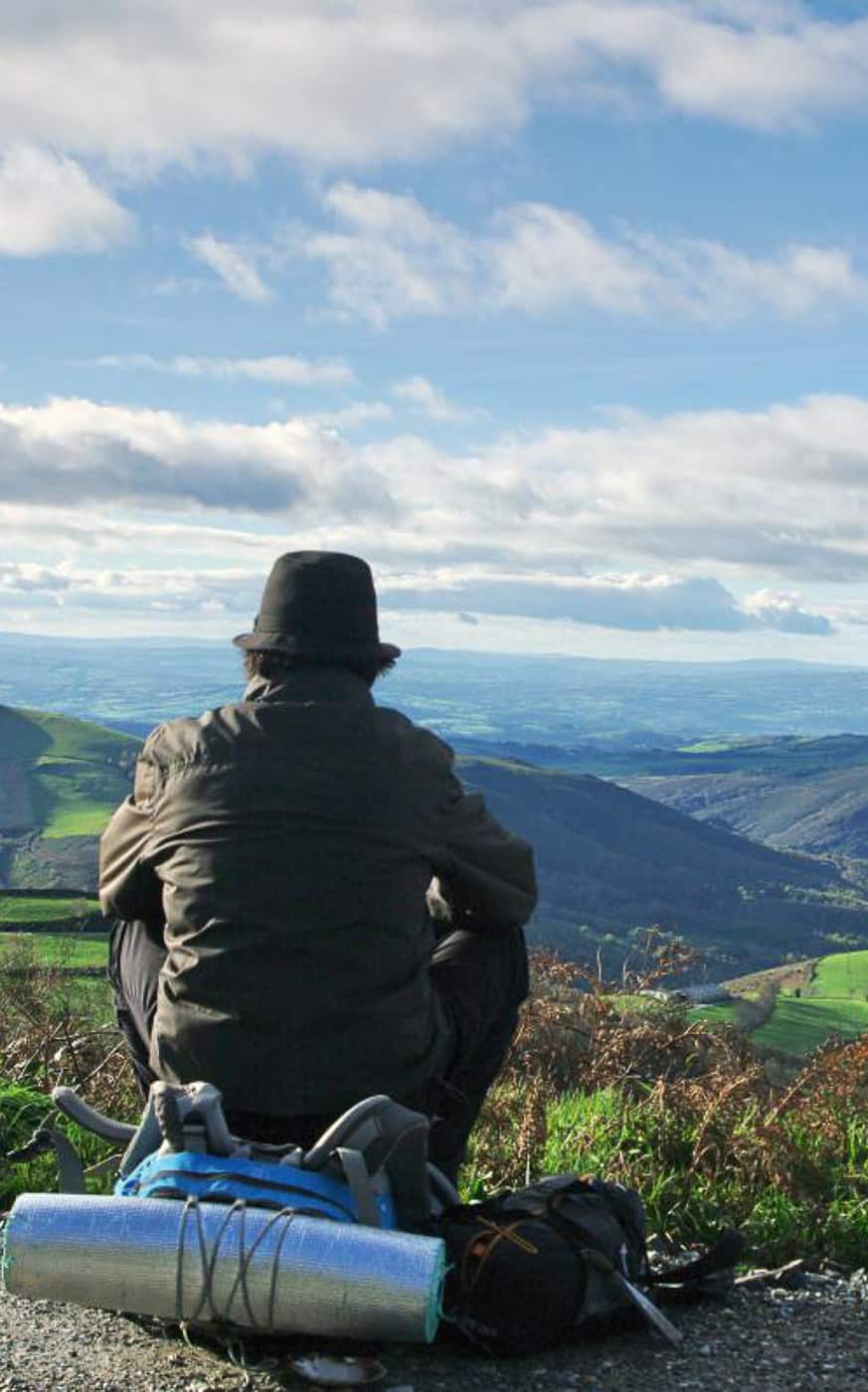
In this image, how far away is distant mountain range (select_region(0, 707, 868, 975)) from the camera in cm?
11825

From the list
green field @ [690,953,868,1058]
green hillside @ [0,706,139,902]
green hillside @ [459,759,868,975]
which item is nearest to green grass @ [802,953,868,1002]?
green field @ [690,953,868,1058]

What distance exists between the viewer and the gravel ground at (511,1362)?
4.04 metres

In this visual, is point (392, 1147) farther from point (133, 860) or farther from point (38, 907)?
point (38, 907)

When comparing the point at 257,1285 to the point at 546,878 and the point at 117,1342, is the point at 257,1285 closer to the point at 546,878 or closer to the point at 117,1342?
the point at 117,1342

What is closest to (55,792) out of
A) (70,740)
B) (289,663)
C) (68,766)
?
(68,766)

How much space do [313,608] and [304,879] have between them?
922 mm

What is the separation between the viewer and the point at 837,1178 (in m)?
6.04

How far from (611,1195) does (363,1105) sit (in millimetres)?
1122

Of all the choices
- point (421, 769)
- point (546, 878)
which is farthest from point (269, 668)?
point (546, 878)

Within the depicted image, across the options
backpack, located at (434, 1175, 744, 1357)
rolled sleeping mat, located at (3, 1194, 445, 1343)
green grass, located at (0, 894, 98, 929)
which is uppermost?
rolled sleeping mat, located at (3, 1194, 445, 1343)

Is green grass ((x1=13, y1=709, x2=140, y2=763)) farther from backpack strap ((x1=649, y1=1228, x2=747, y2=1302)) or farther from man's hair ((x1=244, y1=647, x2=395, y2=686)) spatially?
backpack strap ((x1=649, y1=1228, x2=747, y2=1302))

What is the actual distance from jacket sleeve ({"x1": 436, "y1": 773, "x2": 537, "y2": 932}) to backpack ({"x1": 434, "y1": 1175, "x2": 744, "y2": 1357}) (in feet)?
3.01

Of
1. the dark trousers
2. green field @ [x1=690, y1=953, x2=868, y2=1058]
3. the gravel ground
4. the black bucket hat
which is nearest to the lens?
the gravel ground

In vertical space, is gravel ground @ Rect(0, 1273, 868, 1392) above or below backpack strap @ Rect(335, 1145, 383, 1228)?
below
